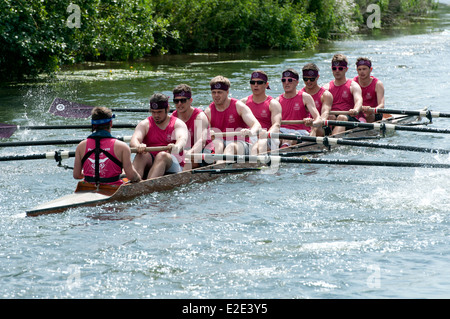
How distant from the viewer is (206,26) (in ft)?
92.5

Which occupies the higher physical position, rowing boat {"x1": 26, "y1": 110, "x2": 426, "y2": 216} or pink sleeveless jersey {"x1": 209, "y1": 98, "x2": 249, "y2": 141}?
pink sleeveless jersey {"x1": 209, "y1": 98, "x2": 249, "y2": 141}

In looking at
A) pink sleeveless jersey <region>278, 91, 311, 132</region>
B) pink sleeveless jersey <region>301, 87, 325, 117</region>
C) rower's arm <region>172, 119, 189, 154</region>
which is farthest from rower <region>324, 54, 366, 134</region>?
rower's arm <region>172, 119, 189, 154</region>

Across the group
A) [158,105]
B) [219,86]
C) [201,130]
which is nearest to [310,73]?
[219,86]

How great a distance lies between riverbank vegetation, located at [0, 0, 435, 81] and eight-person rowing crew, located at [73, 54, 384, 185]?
9.06 m

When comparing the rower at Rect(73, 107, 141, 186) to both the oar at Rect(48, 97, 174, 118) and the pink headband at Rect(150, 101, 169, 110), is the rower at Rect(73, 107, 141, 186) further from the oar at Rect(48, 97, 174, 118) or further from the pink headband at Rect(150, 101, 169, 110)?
the oar at Rect(48, 97, 174, 118)

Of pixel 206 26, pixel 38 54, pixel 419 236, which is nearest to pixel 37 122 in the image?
pixel 38 54

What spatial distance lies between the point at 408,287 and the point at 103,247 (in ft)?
10.8

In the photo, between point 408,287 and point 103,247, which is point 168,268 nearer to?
point 103,247

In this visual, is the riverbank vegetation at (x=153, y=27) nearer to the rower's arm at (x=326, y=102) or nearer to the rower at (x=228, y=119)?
the rower at (x=228, y=119)

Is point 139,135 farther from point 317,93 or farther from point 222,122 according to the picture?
point 317,93

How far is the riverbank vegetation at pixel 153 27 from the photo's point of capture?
58.1ft

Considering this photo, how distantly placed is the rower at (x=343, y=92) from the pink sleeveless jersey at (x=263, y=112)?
1.97m

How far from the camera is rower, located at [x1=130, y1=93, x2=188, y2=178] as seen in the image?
8758mm

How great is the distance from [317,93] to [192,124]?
3.38 m
